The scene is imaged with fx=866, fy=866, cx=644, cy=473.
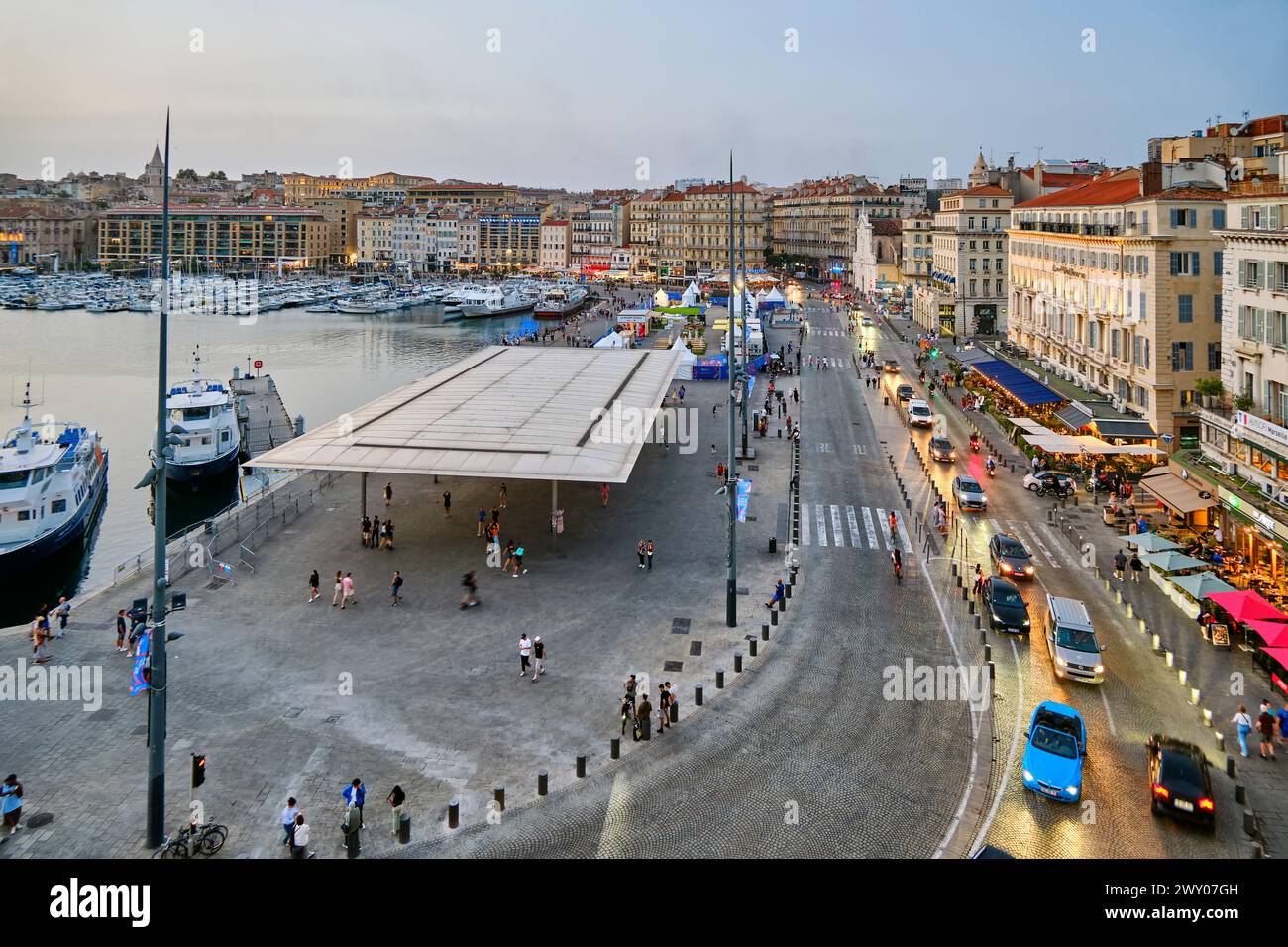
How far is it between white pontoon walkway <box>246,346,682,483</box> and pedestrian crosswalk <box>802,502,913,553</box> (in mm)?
8468

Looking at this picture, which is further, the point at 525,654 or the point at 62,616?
the point at 62,616

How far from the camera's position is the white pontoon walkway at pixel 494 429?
103 feet

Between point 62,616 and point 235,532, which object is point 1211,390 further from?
point 62,616

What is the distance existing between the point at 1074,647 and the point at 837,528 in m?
13.8

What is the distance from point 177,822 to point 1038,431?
4507 cm

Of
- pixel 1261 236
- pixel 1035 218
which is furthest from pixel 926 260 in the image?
pixel 1261 236

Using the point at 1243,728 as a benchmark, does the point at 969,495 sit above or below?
above

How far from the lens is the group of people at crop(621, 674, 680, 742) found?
2016cm

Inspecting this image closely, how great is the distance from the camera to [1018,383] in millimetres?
60656

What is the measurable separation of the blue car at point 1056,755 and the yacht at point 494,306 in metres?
152

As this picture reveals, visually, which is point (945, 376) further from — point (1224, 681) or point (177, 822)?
point (177, 822)

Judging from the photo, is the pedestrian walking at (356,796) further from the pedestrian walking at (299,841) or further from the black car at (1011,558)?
the black car at (1011,558)

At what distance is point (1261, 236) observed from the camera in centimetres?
3209

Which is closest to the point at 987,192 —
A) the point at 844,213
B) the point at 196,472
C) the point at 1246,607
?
the point at 1246,607
